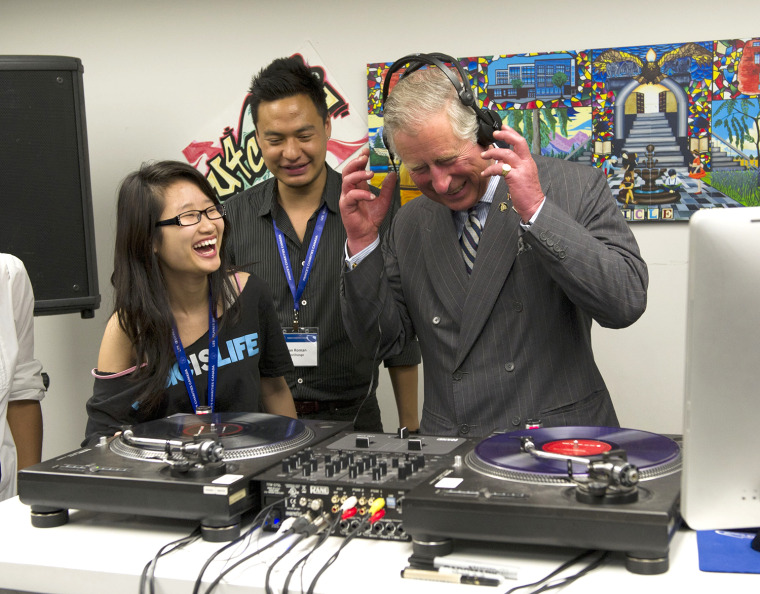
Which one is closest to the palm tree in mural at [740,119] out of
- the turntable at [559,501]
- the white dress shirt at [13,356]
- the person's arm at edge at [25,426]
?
the turntable at [559,501]

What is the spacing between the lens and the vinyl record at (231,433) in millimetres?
1629

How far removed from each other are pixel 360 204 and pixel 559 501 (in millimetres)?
982

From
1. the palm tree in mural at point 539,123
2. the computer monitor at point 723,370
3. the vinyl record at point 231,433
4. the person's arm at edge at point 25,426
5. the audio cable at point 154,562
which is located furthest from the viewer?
the palm tree in mural at point 539,123

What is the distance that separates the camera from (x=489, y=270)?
6.54 feet

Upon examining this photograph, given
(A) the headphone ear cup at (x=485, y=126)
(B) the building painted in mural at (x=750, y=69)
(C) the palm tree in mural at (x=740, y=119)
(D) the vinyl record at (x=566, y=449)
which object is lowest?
(D) the vinyl record at (x=566, y=449)

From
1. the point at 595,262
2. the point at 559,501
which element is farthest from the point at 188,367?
the point at 559,501

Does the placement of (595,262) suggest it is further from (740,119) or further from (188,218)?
(740,119)

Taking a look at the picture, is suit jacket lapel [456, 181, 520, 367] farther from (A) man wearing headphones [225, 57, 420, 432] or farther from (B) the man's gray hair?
(A) man wearing headphones [225, 57, 420, 432]

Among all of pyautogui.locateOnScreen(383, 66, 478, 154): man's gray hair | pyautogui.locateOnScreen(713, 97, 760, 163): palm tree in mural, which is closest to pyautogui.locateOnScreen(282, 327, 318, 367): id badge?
Answer: pyautogui.locateOnScreen(383, 66, 478, 154): man's gray hair

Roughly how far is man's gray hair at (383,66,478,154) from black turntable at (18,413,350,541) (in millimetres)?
710

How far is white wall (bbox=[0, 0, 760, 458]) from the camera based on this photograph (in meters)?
3.22

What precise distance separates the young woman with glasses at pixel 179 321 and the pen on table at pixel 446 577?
941 mm

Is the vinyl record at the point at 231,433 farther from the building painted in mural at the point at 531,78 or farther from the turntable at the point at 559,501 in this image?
the building painted in mural at the point at 531,78

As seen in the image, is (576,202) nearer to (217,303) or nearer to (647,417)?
(217,303)
